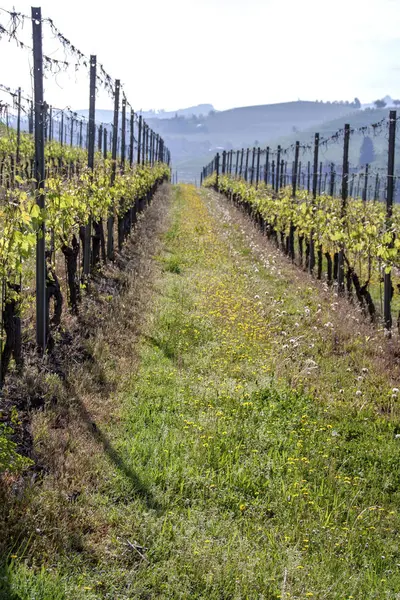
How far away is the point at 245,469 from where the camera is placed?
560 centimetres

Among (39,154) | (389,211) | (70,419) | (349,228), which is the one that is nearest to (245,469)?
(70,419)

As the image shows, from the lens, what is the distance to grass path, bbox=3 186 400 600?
4.24m

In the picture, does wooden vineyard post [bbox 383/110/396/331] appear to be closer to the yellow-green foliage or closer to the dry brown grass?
the yellow-green foliage

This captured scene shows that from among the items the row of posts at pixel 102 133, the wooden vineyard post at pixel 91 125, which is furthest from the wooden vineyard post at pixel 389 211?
the row of posts at pixel 102 133

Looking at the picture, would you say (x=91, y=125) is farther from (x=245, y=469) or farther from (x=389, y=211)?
(x=245, y=469)

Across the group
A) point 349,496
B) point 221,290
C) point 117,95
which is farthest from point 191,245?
point 349,496

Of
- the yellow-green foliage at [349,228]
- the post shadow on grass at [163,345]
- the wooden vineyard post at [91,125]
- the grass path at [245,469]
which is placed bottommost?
the grass path at [245,469]

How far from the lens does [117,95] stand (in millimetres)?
15242

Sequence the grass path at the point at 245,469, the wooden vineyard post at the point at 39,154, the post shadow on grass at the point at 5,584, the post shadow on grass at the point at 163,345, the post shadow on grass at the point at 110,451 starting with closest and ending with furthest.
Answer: the post shadow on grass at the point at 5,584 → the grass path at the point at 245,469 → the post shadow on grass at the point at 110,451 → the wooden vineyard post at the point at 39,154 → the post shadow on grass at the point at 163,345

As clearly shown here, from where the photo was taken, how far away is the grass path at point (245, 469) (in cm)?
424

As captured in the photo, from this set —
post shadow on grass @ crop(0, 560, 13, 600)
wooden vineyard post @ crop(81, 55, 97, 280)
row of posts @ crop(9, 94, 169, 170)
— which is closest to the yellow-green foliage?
wooden vineyard post @ crop(81, 55, 97, 280)

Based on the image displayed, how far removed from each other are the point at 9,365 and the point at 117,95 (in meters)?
10.1

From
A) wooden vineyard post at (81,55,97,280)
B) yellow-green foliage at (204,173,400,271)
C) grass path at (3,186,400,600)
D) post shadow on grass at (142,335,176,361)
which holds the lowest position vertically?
grass path at (3,186,400,600)

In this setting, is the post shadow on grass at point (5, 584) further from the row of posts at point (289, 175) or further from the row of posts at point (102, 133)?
the row of posts at point (289, 175)
